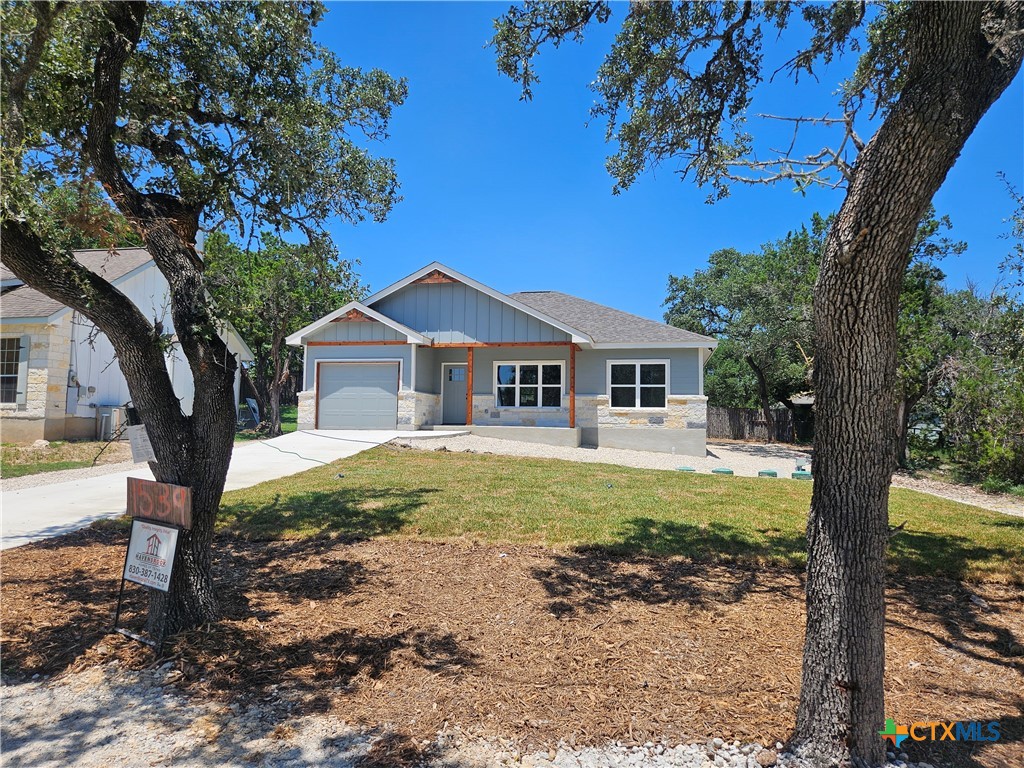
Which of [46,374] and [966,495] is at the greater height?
[46,374]

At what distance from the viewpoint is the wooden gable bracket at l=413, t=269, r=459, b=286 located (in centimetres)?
1944

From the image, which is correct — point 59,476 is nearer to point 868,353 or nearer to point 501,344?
point 501,344

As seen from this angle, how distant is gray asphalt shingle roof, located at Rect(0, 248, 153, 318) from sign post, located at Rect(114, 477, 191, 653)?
11.9 meters

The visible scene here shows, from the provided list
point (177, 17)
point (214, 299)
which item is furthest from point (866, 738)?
point (177, 17)

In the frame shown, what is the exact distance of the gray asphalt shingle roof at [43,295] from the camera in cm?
1575

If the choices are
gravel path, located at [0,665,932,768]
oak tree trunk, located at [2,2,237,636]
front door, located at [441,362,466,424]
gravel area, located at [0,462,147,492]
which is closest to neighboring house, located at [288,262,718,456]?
front door, located at [441,362,466,424]

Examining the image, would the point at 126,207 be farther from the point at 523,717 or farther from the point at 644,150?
the point at 644,150

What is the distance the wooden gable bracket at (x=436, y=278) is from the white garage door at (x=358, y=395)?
3233 millimetres

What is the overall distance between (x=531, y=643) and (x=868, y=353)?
9.24ft

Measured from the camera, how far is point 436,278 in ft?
64.1

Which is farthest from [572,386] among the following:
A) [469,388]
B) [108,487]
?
[108,487]

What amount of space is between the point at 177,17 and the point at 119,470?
9979 millimetres

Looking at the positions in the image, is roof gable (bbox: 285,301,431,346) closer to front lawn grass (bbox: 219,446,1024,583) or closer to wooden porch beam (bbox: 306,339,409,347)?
wooden porch beam (bbox: 306,339,409,347)

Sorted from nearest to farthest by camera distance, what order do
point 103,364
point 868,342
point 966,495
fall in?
1. point 868,342
2. point 966,495
3. point 103,364
